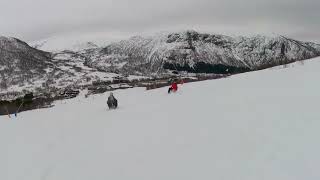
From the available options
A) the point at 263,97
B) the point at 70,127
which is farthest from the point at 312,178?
the point at 70,127

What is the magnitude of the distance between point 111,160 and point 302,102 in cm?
594

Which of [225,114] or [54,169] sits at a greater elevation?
[225,114]

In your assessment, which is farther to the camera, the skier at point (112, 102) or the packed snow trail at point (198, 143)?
the skier at point (112, 102)

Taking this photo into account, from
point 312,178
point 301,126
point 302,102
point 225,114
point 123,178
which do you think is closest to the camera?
point 312,178

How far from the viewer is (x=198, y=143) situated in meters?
11.6

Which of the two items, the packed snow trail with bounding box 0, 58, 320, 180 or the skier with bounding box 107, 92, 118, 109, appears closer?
the packed snow trail with bounding box 0, 58, 320, 180

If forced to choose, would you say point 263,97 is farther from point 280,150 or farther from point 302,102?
point 280,150

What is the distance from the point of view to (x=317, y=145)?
932 centimetres

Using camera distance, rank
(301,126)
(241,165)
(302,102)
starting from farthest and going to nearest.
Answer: (302,102) < (301,126) < (241,165)

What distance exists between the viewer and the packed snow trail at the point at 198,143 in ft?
30.9

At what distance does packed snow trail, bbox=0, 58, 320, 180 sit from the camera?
30.9 feet

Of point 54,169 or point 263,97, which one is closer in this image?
point 54,169

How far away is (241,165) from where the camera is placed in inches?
367

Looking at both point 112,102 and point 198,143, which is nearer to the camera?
point 198,143
